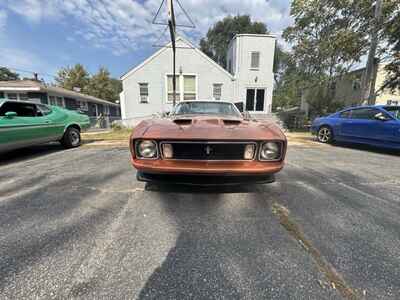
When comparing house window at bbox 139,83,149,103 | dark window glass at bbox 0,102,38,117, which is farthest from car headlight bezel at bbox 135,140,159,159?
house window at bbox 139,83,149,103

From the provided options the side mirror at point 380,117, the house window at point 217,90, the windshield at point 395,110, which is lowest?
the side mirror at point 380,117

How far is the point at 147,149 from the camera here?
6.16ft

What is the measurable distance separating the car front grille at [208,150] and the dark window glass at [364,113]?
559cm

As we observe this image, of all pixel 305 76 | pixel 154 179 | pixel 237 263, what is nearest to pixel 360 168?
pixel 237 263

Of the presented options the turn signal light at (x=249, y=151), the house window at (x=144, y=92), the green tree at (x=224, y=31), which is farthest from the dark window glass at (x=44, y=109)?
the green tree at (x=224, y=31)

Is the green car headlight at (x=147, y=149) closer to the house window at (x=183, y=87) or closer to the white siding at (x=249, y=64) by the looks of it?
the house window at (x=183, y=87)

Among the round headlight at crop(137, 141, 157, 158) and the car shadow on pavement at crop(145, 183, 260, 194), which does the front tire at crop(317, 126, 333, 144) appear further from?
the round headlight at crop(137, 141, 157, 158)

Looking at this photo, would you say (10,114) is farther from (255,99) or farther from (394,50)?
(394,50)

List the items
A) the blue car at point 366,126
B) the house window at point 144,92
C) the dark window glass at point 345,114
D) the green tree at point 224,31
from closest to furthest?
the blue car at point 366,126
the dark window glass at point 345,114
the house window at point 144,92
the green tree at point 224,31

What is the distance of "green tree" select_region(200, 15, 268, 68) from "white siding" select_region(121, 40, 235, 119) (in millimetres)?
18971

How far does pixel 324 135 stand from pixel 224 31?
2802 centimetres

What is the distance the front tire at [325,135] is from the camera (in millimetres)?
6379

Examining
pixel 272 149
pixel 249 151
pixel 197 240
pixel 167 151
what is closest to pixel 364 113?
pixel 272 149

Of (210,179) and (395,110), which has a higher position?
(395,110)
